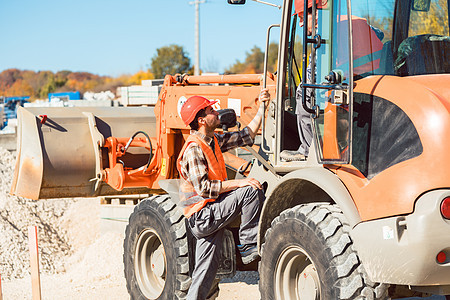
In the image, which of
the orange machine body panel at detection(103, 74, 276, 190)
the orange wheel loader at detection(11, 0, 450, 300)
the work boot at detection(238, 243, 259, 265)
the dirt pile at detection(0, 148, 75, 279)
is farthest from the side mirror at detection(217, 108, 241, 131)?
the dirt pile at detection(0, 148, 75, 279)

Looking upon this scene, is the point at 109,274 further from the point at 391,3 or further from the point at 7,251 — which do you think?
the point at 391,3

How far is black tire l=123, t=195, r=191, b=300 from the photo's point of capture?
20.5 feet

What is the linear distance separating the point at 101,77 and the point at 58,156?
75079mm

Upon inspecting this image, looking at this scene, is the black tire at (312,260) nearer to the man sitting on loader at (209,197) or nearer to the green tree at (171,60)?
the man sitting on loader at (209,197)

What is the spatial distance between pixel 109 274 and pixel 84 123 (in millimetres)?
2156

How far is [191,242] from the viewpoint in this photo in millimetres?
6281

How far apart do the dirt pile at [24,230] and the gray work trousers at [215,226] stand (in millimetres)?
4684

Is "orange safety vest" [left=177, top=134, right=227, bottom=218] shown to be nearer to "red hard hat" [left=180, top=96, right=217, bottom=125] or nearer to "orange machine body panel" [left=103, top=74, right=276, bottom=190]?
"red hard hat" [left=180, top=96, right=217, bottom=125]

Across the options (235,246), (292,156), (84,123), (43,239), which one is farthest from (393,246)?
(43,239)

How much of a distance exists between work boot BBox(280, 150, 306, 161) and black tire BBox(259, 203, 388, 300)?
46 cm

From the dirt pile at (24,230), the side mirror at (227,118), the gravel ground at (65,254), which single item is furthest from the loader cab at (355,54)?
the dirt pile at (24,230)

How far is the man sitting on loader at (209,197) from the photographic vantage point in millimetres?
5488

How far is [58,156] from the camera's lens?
27.2 feet

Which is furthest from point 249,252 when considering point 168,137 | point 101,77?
point 101,77
